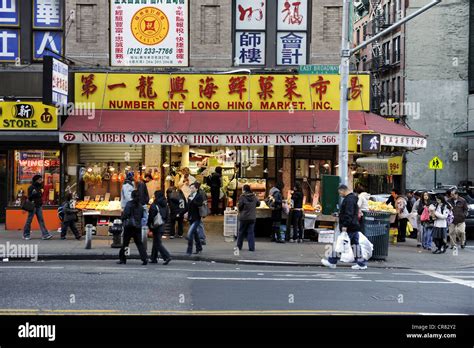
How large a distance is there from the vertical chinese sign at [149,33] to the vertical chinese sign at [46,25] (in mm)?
1771

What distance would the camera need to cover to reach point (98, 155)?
21.9 meters

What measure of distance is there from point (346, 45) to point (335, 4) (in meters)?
6.15

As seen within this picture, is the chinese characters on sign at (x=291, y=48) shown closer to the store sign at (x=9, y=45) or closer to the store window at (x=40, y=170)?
the store window at (x=40, y=170)

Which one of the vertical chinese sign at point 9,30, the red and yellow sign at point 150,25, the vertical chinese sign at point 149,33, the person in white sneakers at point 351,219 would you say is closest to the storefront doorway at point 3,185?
the vertical chinese sign at point 9,30

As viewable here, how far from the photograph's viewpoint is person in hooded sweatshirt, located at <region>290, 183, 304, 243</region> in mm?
19156

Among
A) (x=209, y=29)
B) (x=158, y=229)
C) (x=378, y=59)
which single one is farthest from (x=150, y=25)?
(x=378, y=59)

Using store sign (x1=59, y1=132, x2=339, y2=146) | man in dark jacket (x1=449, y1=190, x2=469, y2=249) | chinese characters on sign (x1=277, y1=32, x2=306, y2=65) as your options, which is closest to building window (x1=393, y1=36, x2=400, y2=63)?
chinese characters on sign (x1=277, y1=32, x2=306, y2=65)

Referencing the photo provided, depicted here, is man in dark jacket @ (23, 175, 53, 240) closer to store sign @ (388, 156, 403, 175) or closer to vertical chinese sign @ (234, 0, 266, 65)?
vertical chinese sign @ (234, 0, 266, 65)

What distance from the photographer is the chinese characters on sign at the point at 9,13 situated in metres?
21.6

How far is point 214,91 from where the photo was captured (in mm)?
21375

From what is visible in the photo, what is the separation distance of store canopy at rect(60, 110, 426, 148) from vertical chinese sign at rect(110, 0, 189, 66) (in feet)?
6.73
